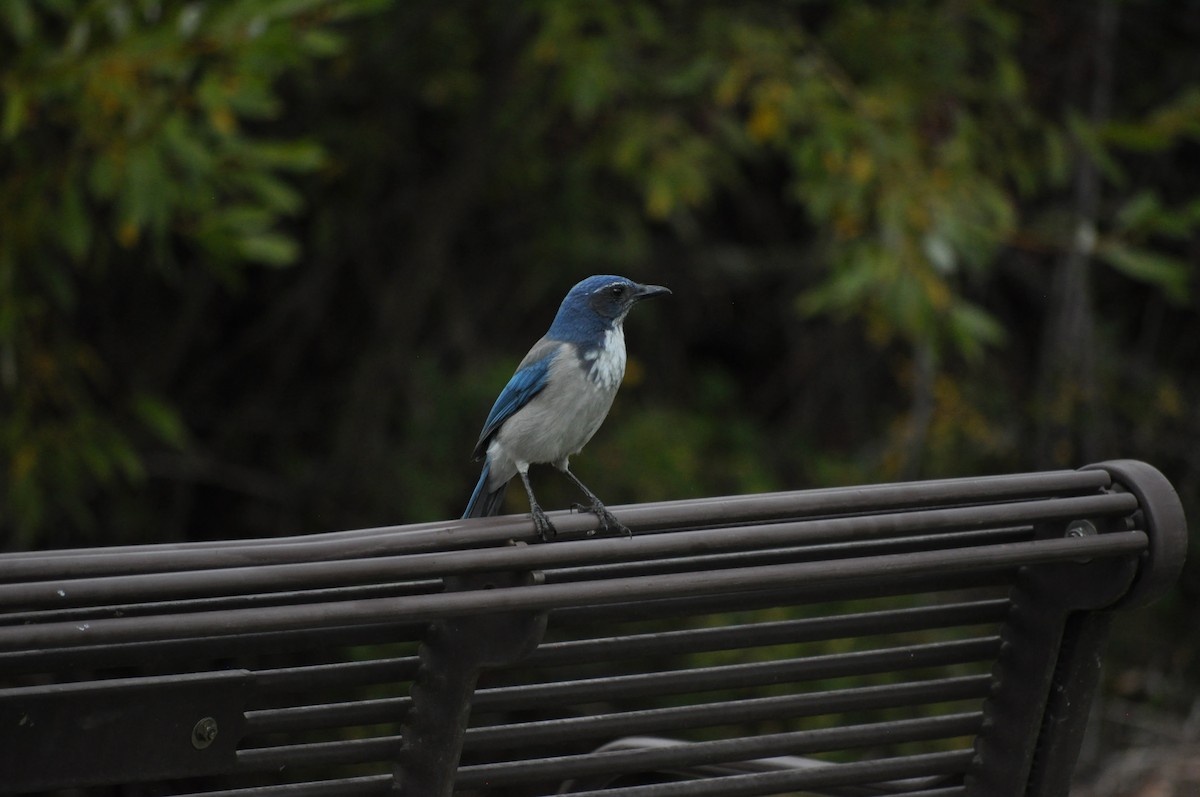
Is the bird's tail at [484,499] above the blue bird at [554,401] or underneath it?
underneath

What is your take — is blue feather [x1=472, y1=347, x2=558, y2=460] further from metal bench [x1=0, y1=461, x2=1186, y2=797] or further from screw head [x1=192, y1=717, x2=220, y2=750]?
screw head [x1=192, y1=717, x2=220, y2=750]

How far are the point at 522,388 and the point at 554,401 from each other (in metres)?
0.10

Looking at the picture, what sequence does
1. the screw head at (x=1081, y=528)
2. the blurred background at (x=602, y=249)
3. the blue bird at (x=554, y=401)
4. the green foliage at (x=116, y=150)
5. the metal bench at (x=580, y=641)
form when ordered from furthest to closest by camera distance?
the blurred background at (x=602, y=249) < the green foliage at (x=116, y=150) < the blue bird at (x=554, y=401) < the screw head at (x=1081, y=528) < the metal bench at (x=580, y=641)

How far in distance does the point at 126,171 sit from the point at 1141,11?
4.94 metres

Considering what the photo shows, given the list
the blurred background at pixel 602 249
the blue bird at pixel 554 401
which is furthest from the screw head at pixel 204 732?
the blurred background at pixel 602 249

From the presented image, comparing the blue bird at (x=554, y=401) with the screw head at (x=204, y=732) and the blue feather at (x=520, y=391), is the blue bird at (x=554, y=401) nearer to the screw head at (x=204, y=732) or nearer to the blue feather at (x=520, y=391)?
the blue feather at (x=520, y=391)

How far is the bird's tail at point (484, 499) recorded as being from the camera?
321 cm

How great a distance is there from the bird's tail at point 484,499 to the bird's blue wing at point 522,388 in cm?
6

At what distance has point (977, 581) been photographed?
2.03m

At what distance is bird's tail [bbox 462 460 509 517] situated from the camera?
3.21 m

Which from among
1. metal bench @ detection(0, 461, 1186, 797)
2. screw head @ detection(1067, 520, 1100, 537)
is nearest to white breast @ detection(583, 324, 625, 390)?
metal bench @ detection(0, 461, 1186, 797)

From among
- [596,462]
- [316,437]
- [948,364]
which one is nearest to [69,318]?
[316,437]

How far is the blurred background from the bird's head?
1.27 m

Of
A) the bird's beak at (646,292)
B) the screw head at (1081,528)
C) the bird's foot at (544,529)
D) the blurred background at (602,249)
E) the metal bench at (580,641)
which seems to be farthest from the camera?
the blurred background at (602,249)
